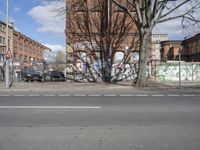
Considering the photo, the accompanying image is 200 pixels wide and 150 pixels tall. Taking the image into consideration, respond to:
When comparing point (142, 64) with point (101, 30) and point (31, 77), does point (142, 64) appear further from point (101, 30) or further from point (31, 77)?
point (31, 77)

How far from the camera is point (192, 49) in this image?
A: 8594 centimetres

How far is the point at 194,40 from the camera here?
276ft

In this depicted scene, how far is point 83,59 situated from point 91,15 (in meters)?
4.65

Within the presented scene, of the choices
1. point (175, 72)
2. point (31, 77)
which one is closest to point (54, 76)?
point (31, 77)

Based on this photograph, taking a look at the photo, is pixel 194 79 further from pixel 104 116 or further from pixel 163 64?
pixel 104 116

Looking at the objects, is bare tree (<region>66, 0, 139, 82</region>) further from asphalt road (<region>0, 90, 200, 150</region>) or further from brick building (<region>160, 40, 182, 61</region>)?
brick building (<region>160, 40, 182, 61</region>)

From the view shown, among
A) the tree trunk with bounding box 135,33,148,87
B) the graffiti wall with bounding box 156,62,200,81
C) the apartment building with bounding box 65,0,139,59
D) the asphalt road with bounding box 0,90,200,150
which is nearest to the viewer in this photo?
the asphalt road with bounding box 0,90,200,150

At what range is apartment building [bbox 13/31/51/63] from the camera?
88500mm

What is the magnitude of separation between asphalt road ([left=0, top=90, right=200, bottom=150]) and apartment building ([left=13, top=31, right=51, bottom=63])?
6610cm

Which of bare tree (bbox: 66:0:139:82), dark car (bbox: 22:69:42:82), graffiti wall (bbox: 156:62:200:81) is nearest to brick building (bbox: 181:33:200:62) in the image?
graffiti wall (bbox: 156:62:200:81)

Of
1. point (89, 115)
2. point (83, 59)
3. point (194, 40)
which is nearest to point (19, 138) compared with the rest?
point (89, 115)

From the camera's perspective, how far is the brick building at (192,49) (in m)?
80.2

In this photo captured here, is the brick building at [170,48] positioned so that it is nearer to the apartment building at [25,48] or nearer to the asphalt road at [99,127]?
the apartment building at [25,48]

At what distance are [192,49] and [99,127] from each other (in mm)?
79426
